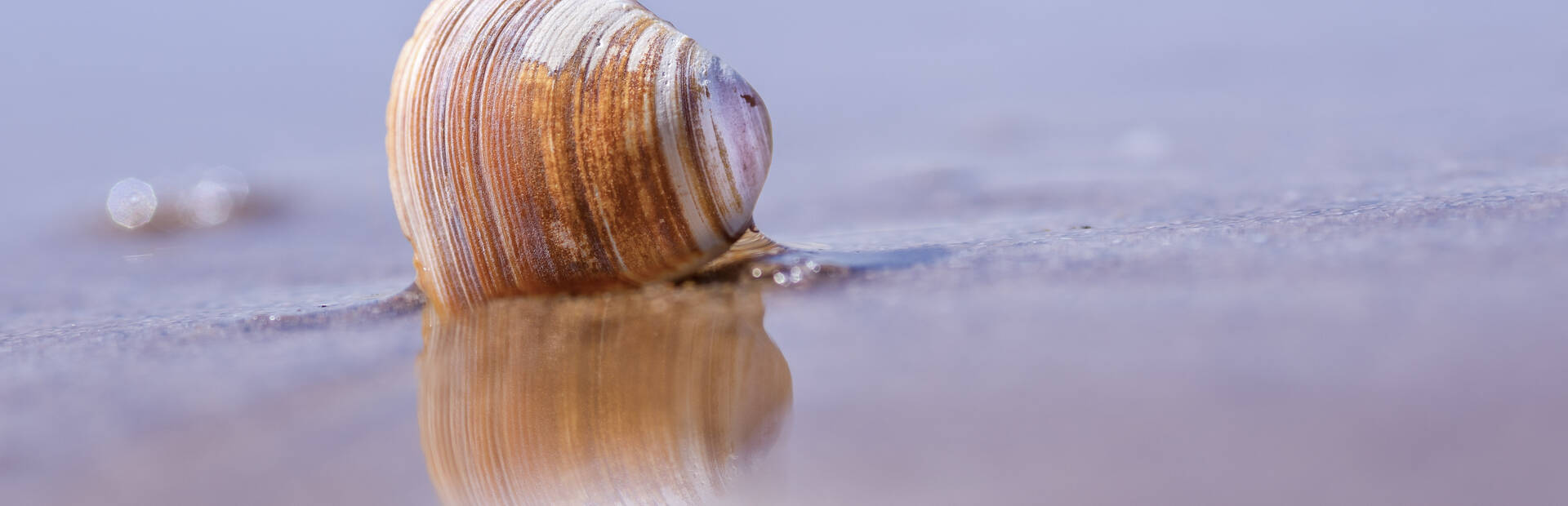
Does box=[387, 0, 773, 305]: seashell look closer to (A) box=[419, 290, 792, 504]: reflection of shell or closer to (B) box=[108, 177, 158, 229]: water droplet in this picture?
(A) box=[419, 290, 792, 504]: reflection of shell

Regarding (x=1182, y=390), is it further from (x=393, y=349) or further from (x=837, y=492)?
(x=393, y=349)

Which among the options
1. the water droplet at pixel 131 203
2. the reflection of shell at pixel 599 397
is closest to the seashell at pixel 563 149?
the reflection of shell at pixel 599 397

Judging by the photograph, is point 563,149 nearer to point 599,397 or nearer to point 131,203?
point 599,397

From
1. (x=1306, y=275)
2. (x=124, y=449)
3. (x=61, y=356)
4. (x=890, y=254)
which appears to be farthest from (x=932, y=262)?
(x=61, y=356)

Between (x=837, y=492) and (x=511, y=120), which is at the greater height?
(x=511, y=120)

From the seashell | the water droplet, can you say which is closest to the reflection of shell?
the seashell

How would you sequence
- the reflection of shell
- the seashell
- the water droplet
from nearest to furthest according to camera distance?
the reflection of shell, the seashell, the water droplet
